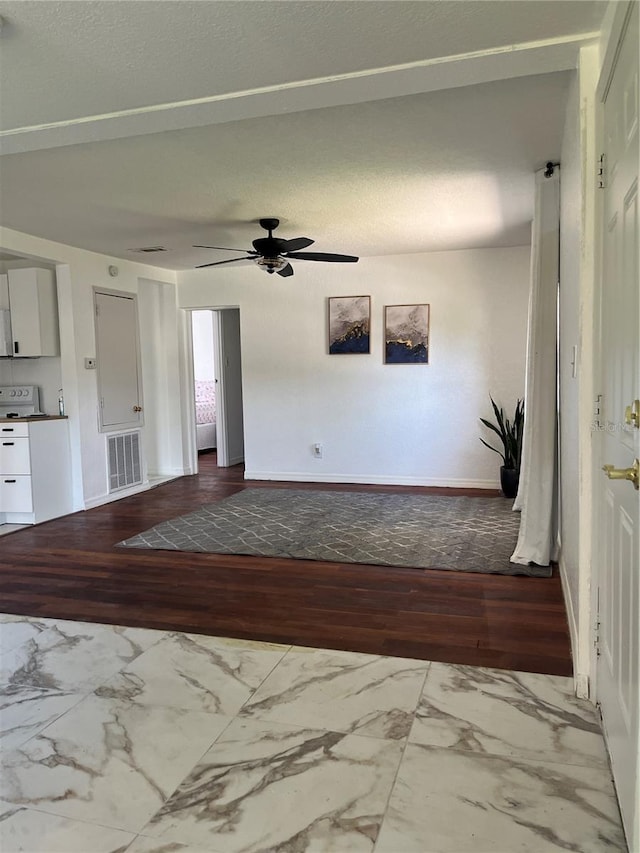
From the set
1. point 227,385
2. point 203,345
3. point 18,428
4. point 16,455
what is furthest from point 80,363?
point 203,345

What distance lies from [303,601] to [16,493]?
313 cm

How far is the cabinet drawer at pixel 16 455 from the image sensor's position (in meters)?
5.04

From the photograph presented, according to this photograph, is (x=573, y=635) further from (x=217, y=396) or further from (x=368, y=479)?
(x=217, y=396)

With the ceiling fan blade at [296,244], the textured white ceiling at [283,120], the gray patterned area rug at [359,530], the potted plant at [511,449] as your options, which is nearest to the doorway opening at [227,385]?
the gray patterned area rug at [359,530]

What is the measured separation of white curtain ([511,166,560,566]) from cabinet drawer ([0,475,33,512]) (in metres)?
3.97

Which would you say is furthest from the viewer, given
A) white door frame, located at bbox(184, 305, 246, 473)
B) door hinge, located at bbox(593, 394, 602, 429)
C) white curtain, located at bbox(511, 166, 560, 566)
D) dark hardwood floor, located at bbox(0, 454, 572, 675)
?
white door frame, located at bbox(184, 305, 246, 473)

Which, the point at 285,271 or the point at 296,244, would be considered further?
the point at 285,271

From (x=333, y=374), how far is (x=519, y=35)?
470cm

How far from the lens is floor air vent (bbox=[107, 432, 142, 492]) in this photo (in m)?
6.09

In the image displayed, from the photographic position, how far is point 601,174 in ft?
6.45

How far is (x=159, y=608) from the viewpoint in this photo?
124 inches

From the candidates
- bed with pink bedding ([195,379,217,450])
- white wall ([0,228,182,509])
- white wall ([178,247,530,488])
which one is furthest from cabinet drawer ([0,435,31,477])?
bed with pink bedding ([195,379,217,450])

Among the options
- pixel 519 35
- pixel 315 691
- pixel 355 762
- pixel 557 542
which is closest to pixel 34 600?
pixel 315 691

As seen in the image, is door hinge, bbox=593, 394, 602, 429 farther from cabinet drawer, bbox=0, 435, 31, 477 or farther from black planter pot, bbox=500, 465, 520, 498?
cabinet drawer, bbox=0, 435, 31, 477
